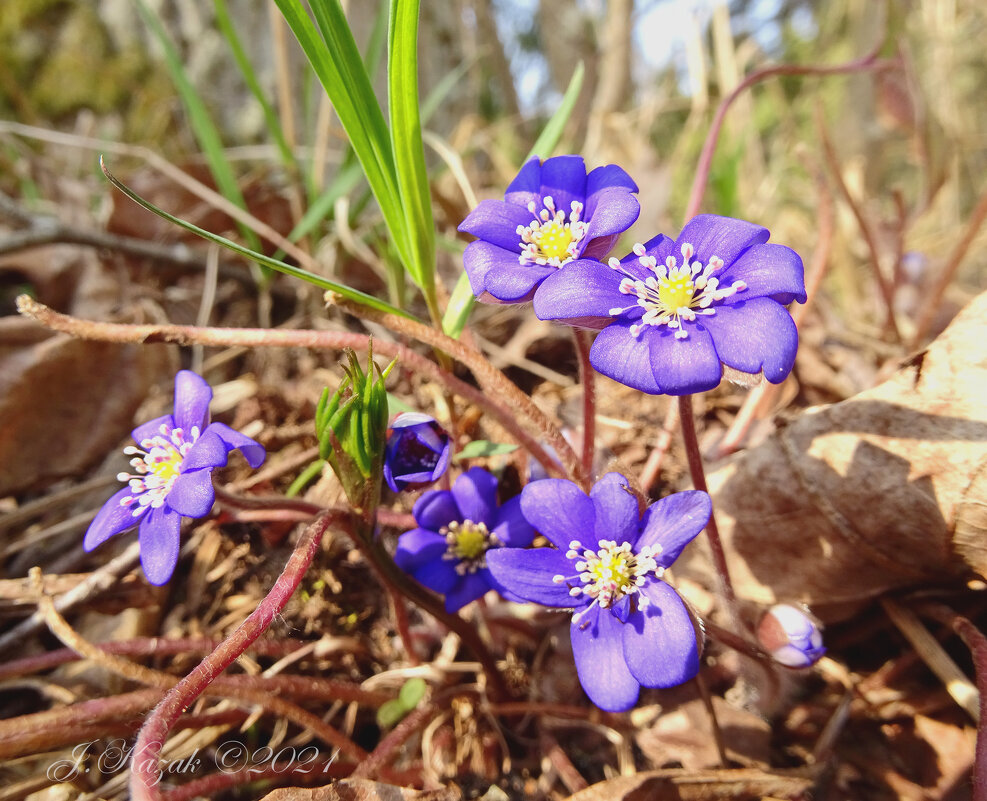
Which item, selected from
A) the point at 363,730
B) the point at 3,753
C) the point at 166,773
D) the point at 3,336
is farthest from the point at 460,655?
the point at 3,336

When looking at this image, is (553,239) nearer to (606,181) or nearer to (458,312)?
(606,181)

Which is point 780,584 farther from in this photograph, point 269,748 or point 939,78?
point 939,78

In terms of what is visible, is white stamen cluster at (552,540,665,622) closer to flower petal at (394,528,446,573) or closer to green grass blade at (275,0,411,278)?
flower petal at (394,528,446,573)

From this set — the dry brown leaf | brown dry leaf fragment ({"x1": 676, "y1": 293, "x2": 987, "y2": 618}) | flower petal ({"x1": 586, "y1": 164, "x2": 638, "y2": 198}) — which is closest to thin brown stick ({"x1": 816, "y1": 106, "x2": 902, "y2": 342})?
brown dry leaf fragment ({"x1": 676, "y1": 293, "x2": 987, "y2": 618})

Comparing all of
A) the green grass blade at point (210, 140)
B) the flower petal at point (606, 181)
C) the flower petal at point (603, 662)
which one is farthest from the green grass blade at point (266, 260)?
the green grass blade at point (210, 140)

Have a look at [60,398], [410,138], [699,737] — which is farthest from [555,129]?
[60,398]
